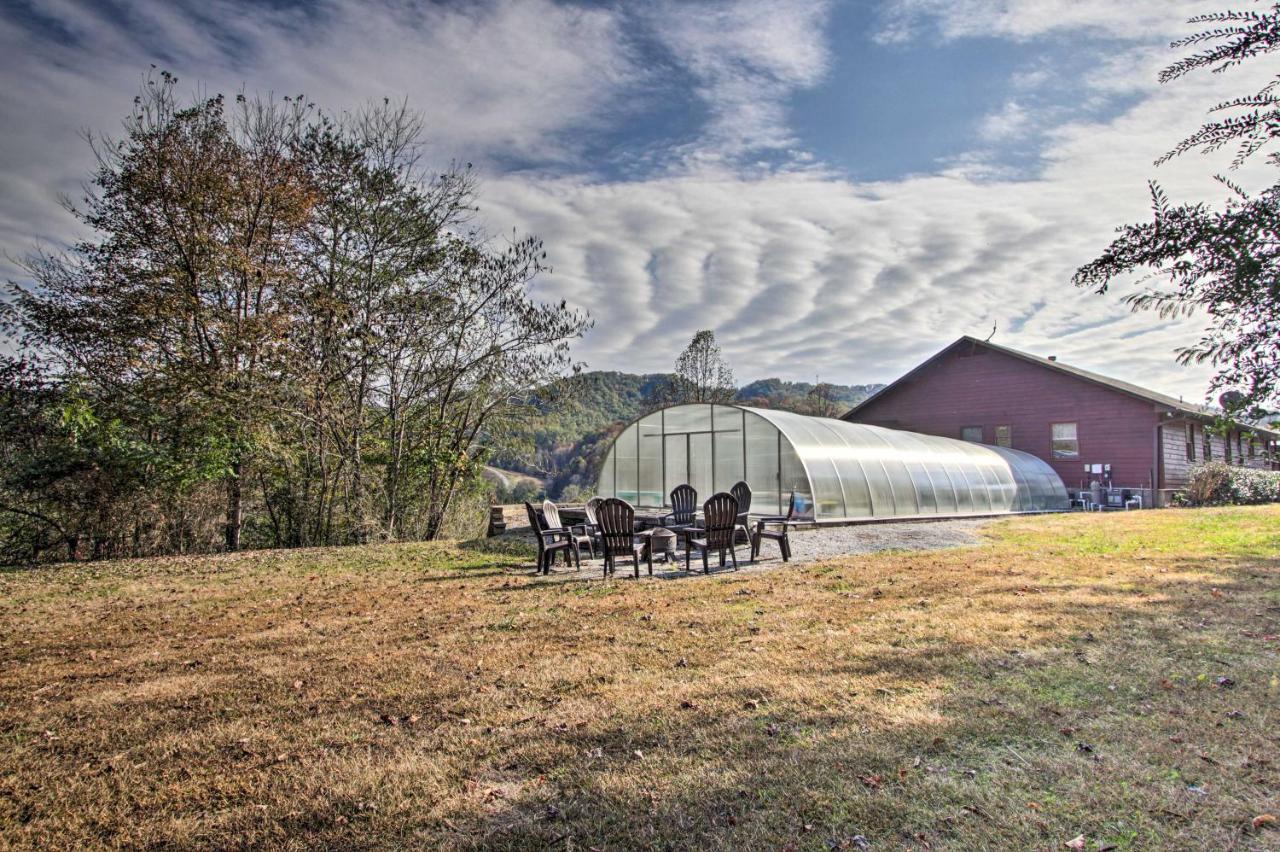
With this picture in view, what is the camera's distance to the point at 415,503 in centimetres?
1331

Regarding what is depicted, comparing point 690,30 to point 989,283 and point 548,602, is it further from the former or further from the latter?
point 989,283

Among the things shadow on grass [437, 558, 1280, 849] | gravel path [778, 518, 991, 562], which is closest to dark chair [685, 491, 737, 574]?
gravel path [778, 518, 991, 562]

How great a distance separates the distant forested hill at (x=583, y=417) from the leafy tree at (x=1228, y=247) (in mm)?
11709

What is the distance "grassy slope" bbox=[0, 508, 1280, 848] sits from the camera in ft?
7.49

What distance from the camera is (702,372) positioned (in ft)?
117

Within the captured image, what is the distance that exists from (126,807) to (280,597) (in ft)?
14.9

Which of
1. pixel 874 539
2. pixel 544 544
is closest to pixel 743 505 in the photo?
pixel 874 539

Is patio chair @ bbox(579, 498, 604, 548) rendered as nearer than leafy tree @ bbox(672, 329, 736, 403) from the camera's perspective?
Yes

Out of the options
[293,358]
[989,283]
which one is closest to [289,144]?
[293,358]

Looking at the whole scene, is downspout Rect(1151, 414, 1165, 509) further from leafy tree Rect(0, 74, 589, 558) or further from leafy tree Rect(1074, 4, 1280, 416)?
leafy tree Rect(1074, 4, 1280, 416)

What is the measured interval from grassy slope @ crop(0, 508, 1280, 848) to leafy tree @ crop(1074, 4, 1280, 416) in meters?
1.66

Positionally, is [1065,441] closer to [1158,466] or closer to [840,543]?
[1158,466]

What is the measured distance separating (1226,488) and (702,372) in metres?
22.2

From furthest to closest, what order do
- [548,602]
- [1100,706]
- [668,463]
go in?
[668,463], [548,602], [1100,706]
